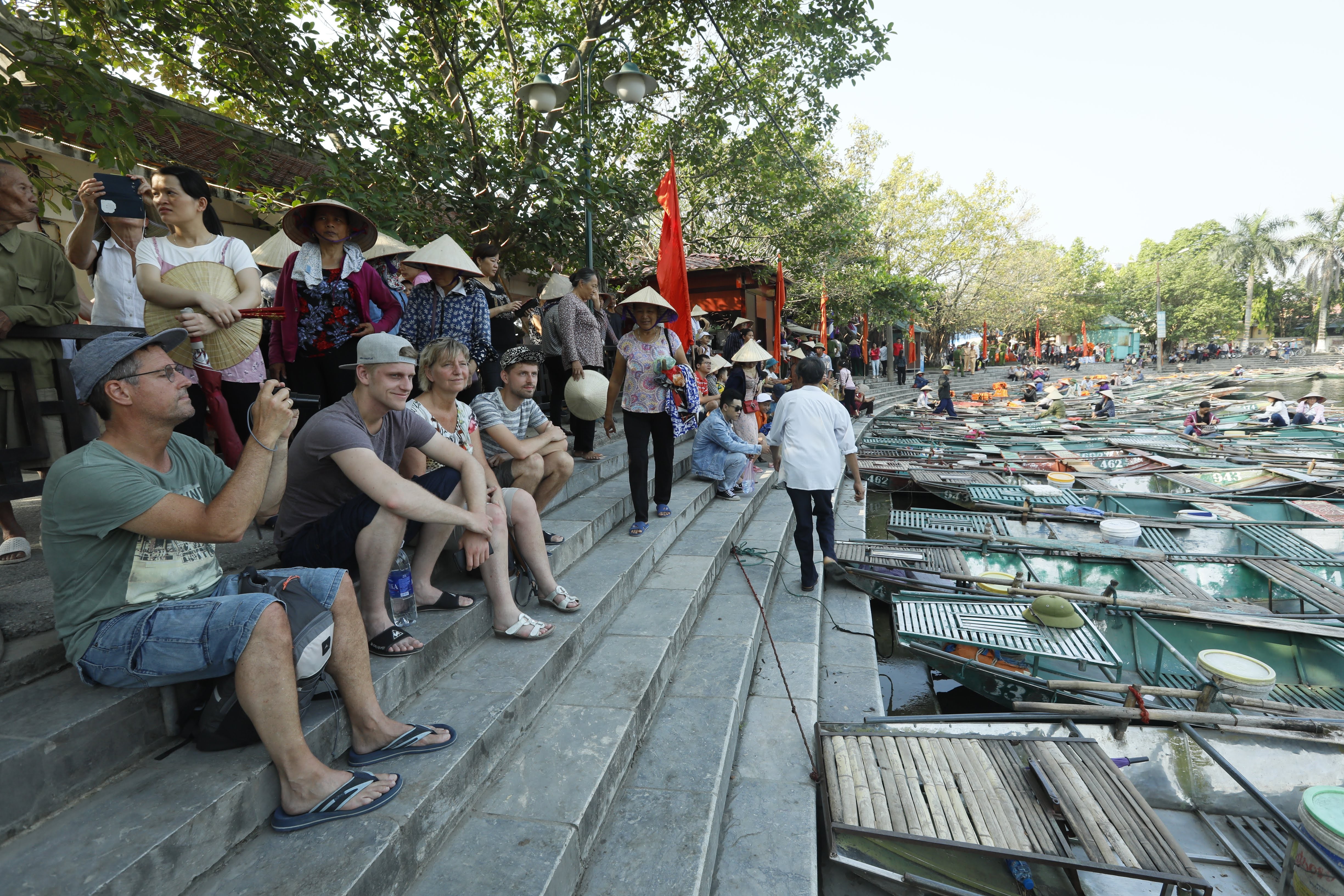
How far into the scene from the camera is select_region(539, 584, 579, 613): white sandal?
10.9 feet

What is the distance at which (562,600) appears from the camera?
3.32 m

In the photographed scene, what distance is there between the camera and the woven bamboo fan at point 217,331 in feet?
8.66

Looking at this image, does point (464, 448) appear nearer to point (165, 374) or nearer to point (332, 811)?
point (165, 374)

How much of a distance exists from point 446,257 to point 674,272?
78.7 inches

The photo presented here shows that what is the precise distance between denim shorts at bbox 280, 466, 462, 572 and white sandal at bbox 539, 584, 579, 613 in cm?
89

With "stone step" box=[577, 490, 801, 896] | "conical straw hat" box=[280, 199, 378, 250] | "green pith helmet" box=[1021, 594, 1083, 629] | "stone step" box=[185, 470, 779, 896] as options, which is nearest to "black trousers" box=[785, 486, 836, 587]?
"stone step" box=[577, 490, 801, 896]

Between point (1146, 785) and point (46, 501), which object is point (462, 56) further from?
point (1146, 785)

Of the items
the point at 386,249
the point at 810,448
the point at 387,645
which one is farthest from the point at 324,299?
the point at 810,448

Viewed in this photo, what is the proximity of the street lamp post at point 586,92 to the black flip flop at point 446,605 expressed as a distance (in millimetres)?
4262

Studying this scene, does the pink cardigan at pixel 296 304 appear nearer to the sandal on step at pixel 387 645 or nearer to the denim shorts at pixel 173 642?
the sandal on step at pixel 387 645

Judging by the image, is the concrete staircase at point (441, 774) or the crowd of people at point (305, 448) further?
the crowd of people at point (305, 448)

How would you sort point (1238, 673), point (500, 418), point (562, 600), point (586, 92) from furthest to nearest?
point (586, 92) < point (1238, 673) < point (500, 418) < point (562, 600)

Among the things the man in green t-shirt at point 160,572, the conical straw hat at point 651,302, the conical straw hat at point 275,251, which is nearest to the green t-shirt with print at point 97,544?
the man in green t-shirt at point 160,572

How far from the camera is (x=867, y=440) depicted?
14.8 m
